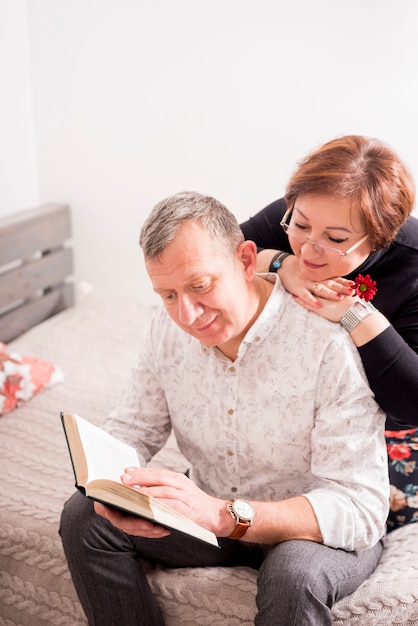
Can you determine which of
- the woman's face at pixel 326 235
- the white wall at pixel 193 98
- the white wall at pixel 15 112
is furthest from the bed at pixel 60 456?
the woman's face at pixel 326 235

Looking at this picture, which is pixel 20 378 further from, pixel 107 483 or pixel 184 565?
pixel 107 483

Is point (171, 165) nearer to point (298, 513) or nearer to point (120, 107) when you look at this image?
point (120, 107)

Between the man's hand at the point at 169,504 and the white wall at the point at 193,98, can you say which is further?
the white wall at the point at 193,98

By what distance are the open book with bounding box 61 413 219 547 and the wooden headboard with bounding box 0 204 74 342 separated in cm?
163

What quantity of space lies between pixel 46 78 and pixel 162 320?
2006 millimetres


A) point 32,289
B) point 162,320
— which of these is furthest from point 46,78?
point 162,320

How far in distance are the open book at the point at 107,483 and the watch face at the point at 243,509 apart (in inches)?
4.1

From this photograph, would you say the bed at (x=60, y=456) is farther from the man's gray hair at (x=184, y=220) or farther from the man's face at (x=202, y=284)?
the man's gray hair at (x=184, y=220)

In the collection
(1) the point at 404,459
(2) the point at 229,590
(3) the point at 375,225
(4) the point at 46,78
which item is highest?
(4) the point at 46,78

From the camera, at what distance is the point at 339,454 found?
1.33 m

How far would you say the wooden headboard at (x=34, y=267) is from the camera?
2.79m

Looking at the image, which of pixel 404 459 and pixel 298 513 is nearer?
pixel 298 513

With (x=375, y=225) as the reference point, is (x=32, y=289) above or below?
below

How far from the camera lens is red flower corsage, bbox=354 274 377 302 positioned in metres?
1.50
